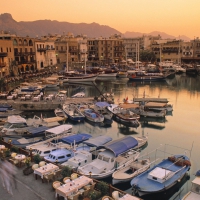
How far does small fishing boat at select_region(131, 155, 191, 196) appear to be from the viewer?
62.3ft

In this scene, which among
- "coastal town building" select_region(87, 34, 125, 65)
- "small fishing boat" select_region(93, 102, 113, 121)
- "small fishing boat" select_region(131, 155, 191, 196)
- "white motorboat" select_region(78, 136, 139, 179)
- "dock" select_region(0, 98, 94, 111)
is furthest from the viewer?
"coastal town building" select_region(87, 34, 125, 65)

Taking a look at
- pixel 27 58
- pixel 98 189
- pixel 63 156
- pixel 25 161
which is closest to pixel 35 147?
pixel 63 156

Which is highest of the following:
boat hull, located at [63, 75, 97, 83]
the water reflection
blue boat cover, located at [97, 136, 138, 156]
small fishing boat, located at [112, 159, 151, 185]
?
boat hull, located at [63, 75, 97, 83]

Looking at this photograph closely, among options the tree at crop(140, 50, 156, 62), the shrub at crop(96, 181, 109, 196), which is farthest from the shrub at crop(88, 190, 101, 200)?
the tree at crop(140, 50, 156, 62)

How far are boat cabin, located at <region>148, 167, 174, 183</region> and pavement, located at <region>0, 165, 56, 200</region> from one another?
25.0 ft

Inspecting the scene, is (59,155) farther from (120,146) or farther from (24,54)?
(24,54)

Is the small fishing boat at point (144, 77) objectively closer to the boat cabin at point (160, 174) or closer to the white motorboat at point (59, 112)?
the white motorboat at point (59, 112)

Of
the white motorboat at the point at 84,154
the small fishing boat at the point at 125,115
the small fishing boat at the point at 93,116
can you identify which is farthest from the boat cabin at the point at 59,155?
the small fishing boat at the point at 125,115

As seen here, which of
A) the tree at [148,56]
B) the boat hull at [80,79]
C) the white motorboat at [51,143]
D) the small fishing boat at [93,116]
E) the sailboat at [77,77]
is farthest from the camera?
the tree at [148,56]

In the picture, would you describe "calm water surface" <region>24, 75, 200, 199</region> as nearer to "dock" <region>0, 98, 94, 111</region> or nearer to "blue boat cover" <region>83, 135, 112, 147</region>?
"blue boat cover" <region>83, 135, 112, 147</region>

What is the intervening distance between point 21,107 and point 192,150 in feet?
99.0

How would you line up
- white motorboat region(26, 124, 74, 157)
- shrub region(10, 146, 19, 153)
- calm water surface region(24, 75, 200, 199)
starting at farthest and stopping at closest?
white motorboat region(26, 124, 74, 157) < calm water surface region(24, 75, 200, 199) < shrub region(10, 146, 19, 153)

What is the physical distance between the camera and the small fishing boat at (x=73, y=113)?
130ft

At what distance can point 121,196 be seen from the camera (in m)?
16.4
